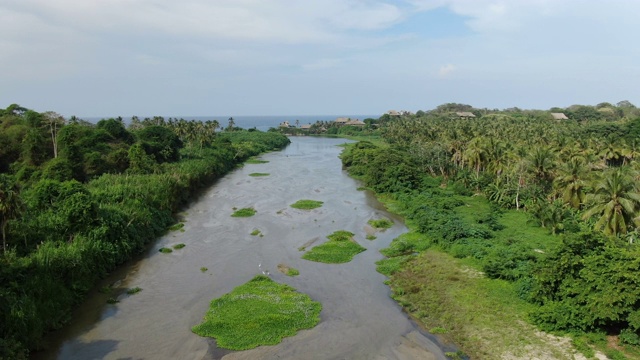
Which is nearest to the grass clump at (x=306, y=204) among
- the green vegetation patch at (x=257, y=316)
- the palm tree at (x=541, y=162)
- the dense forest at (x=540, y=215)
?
the dense forest at (x=540, y=215)

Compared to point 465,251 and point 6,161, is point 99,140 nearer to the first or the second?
point 6,161

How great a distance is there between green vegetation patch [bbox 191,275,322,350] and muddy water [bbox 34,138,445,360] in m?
0.53

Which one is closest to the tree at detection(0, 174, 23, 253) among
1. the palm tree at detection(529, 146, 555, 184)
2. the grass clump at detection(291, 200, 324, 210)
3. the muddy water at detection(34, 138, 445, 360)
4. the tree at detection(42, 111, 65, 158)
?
the muddy water at detection(34, 138, 445, 360)

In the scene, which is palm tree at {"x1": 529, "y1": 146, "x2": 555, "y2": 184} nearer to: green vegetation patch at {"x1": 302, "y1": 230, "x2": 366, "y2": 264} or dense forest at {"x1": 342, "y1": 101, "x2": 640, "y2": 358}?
dense forest at {"x1": 342, "y1": 101, "x2": 640, "y2": 358}

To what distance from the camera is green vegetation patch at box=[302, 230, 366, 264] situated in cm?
3148

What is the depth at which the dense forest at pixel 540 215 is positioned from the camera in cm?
1948

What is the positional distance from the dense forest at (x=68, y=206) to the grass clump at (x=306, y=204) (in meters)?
12.6

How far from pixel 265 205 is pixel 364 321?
29340mm

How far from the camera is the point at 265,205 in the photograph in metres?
50.3

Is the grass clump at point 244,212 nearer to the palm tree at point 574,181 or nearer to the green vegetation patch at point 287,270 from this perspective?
the green vegetation patch at point 287,270

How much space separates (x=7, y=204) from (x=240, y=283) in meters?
12.8

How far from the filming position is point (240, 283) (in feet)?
89.7

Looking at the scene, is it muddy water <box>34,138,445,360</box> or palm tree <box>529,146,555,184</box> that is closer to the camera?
muddy water <box>34,138,445,360</box>

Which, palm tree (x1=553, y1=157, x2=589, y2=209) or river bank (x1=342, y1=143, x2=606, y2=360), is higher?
palm tree (x1=553, y1=157, x2=589, y2=209)
